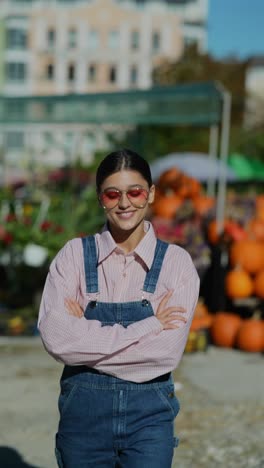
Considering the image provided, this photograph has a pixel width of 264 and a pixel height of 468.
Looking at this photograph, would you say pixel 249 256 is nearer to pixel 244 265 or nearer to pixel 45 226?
pixel 244 265

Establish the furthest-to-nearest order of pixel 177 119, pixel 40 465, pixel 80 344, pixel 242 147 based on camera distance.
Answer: pixel 242 147
pixel 177 119
pixel 40 465
pixel 80 344

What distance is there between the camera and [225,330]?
26.8ft

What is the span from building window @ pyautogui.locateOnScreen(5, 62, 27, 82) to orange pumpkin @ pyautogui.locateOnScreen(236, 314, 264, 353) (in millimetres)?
69063

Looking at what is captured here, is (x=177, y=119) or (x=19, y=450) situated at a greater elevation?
(x=177, y=119)

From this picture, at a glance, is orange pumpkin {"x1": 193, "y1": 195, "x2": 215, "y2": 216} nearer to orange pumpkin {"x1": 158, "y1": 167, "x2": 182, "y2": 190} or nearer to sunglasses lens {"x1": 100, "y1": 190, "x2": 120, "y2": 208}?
orange pumpkin {"x1": 158, "y1": 167, "x2": 182, "y2": 190}

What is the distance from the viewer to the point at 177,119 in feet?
32.7

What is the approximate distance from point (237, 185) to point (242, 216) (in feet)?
64.4

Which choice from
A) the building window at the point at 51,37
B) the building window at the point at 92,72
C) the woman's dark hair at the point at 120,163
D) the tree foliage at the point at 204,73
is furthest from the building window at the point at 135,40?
the woman's dark hair at the point at 120,163

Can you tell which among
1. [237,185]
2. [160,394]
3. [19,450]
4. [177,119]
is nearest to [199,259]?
[177,119]

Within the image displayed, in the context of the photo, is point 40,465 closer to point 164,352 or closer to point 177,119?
point 164,352

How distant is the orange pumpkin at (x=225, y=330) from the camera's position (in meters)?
8.15

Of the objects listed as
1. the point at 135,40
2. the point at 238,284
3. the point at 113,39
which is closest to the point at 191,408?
the point at 238,284

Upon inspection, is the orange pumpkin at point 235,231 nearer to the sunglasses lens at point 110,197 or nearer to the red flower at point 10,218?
the red flower at point 10,218

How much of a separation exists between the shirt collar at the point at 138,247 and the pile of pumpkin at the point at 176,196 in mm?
6471
